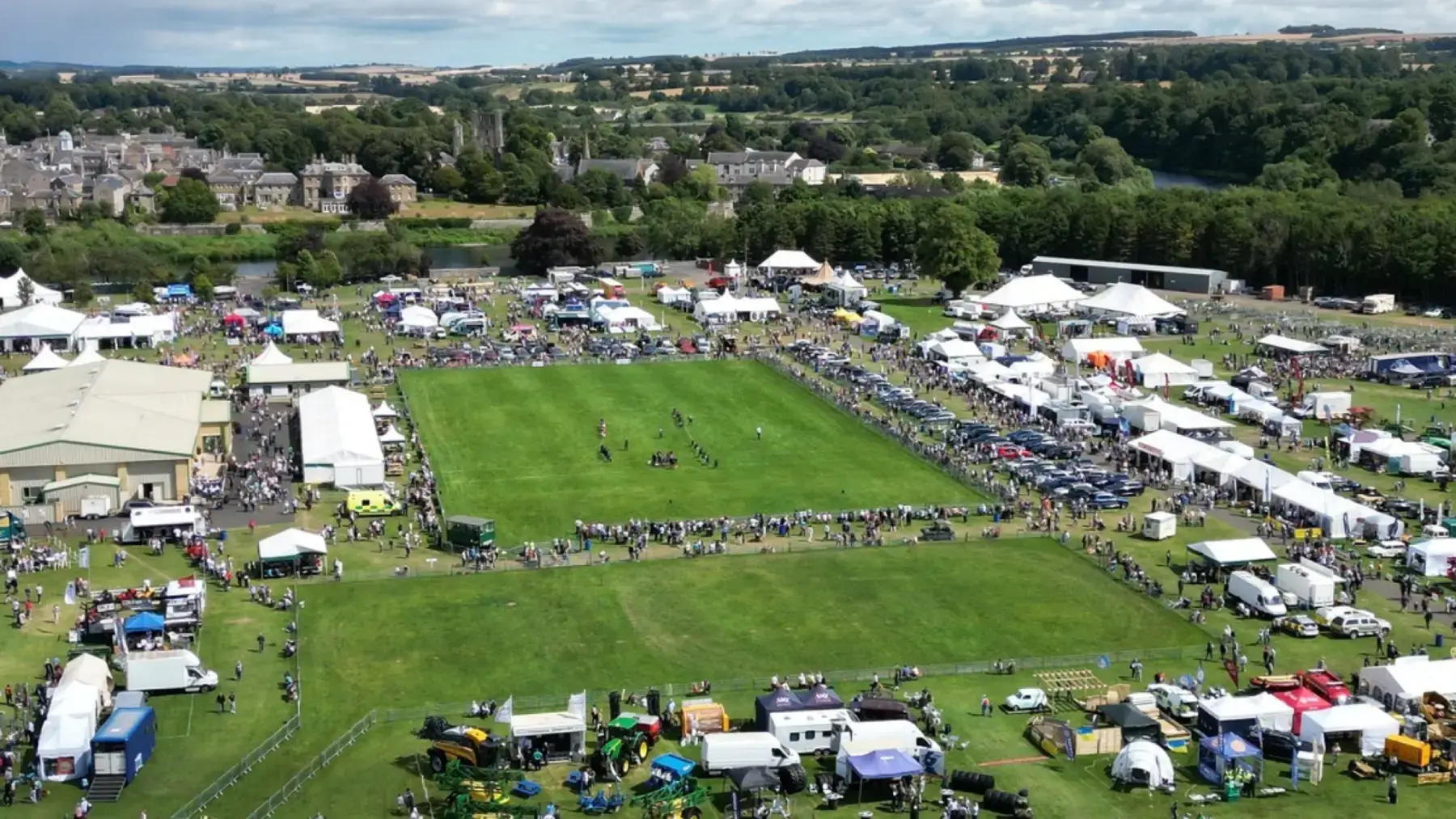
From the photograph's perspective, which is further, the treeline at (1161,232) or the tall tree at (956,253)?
the treeline at (1161,232)

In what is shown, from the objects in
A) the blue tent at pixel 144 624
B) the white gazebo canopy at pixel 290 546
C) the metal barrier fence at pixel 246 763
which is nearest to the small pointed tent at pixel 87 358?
the white gazebo canopy at pixel 290 546

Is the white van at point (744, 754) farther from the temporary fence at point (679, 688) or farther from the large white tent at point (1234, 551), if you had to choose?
Answer: the large white tent at point (1234, 551)

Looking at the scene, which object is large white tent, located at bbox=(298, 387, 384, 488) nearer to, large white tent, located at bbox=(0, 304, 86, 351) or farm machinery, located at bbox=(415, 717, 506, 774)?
farm machinery, located at bbox=(415, 717, 506, 774)

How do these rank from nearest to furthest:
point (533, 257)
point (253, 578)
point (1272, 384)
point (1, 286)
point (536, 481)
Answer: point (253, 578), point (536, 481), point (1272, 384), point (1, 286), point (533, 257)

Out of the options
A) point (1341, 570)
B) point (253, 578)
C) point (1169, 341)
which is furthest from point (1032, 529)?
point (1169, 341)

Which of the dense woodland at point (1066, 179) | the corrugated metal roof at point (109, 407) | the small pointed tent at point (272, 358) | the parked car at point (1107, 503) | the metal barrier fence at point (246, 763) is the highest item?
the dense woodland at point (1066, 179)

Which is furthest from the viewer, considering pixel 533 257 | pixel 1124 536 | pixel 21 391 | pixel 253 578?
pixel 533 257

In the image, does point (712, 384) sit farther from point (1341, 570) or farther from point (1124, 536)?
point (1341, 570)
